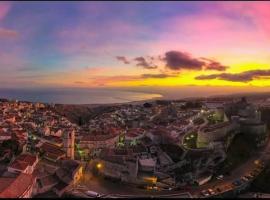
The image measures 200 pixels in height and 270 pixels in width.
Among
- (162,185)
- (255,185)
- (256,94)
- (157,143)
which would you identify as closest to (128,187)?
(162,185)

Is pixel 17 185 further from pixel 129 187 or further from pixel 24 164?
pixel 129 187

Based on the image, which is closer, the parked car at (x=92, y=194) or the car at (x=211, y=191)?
the parked car at (x=92, y=194)

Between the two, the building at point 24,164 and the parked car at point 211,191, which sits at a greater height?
the building at point 24,164

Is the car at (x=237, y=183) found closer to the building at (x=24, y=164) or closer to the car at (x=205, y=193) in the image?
the car at (x=205, y=193)

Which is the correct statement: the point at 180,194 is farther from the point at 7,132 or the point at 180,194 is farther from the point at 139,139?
the point at 7,132

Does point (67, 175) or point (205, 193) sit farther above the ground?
point (67, 175)

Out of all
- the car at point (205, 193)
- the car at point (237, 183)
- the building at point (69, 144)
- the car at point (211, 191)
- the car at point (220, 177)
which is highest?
the building at point (69, 144)

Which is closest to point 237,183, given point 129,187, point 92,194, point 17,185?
point 129,187

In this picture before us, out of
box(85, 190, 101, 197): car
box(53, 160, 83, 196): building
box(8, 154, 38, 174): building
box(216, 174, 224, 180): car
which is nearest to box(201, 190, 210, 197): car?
box(216, 174, 224, 180): car

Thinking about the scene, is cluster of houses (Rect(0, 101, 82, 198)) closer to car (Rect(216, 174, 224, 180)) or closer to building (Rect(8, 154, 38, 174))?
building (Rect(8, 154, 38, 174))

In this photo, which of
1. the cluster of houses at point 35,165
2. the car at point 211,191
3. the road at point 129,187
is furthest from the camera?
the road at point 129,187

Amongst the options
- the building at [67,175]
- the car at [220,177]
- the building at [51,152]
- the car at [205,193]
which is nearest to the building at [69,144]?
the building at [51,152]
